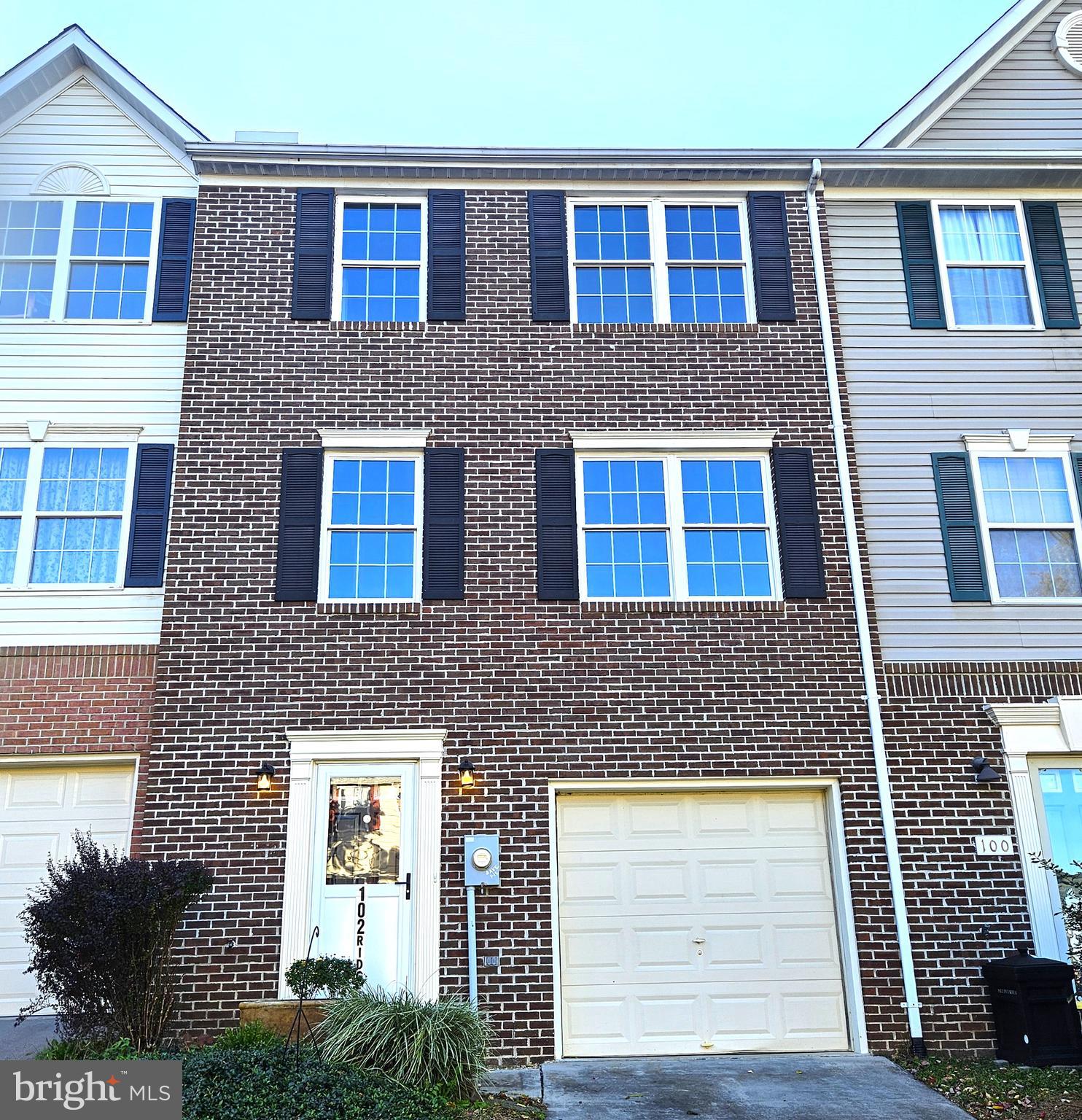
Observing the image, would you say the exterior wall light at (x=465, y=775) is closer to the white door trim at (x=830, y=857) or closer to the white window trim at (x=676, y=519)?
the white door trim at (x=830, y=857)

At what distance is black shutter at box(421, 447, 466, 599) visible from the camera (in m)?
10.8

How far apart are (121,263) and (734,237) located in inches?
264

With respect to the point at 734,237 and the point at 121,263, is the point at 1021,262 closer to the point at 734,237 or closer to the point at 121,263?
the point at 734,237

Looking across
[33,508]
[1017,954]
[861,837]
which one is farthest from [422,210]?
[1017,954]

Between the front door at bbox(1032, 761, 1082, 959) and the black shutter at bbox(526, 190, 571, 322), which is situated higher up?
the black shutter at bbox(526, 190, 571, 322)

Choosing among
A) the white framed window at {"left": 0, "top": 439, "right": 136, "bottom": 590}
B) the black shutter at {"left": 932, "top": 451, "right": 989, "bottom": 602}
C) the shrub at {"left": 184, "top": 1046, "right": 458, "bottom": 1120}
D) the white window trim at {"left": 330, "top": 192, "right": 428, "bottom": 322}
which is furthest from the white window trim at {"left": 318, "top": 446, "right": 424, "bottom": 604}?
the black shutter at {"left": 932, "top": 451, "right": 989, "bottom": 602}

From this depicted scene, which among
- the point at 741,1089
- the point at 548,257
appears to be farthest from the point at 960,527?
the point at 741,1089

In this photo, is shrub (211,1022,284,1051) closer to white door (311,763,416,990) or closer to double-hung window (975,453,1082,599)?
white door (311,763,416,990)

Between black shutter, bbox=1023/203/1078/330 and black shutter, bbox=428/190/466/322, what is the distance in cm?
638

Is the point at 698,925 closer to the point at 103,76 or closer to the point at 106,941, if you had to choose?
the point at 106,941

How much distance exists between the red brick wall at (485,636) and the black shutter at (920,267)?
1186mm

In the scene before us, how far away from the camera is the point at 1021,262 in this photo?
40.5ft

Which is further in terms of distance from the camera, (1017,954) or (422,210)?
(422,210)

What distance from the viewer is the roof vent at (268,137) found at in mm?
12016
